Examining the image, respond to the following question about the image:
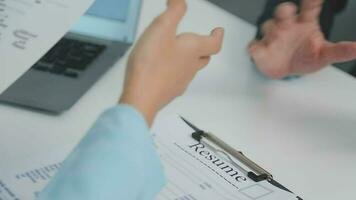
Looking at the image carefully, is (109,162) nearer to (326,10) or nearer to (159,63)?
(159,63)

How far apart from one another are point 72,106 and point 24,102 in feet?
0.17

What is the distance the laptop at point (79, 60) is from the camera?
2.02ft

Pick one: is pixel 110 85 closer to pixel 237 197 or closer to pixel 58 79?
pixel 58 79

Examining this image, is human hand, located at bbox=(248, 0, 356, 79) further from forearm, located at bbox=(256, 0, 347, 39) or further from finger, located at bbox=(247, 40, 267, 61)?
forearm, located at bbox=(256, 0, 347, 39)

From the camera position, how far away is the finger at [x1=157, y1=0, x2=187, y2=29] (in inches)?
16.8

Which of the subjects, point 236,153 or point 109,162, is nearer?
point 109,162

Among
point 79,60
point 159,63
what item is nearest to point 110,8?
point 79,60

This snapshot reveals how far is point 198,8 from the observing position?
35.0 inches

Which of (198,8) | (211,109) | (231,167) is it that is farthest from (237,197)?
A: (198,8)

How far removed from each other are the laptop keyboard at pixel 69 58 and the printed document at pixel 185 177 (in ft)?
0.41

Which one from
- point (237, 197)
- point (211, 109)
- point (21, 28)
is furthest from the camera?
point (211, 109)

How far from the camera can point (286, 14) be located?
2.49 ft

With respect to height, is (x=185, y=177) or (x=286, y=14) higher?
(x=286, y=14)

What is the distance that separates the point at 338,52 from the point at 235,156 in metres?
0.20
